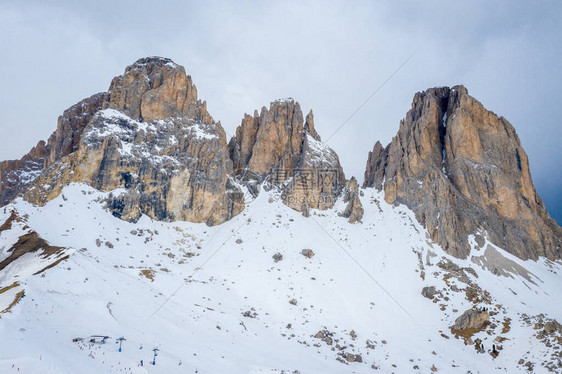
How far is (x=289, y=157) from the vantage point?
78.4m

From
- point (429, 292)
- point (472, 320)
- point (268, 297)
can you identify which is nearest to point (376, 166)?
point (429, 292)

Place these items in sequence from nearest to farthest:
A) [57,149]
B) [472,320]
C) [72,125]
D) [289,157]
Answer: [472,320] < [57,149] < [72,125] < [289,157]

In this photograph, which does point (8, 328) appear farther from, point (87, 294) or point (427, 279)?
point (427, 279)

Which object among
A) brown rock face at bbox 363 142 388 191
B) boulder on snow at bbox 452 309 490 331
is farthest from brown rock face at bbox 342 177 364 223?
boulder on snow at bbox 452 309 490 331

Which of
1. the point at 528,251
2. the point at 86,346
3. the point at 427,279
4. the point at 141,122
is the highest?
the point at 141,122

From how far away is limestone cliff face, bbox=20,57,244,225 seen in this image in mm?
58812

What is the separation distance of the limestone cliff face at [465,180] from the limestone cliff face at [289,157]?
14.8m

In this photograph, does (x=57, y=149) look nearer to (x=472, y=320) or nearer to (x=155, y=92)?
(x=155, y=92)

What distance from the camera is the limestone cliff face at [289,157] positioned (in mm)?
73812

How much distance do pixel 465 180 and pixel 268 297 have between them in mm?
50820

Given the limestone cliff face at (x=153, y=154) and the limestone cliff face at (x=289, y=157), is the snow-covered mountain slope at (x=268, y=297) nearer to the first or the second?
the limestone cliff face at (x=153, y=154)

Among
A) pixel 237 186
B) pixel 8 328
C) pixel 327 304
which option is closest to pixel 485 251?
pixel 327 304

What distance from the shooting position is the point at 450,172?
7006 cm

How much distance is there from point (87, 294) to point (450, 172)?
71.9 meters
